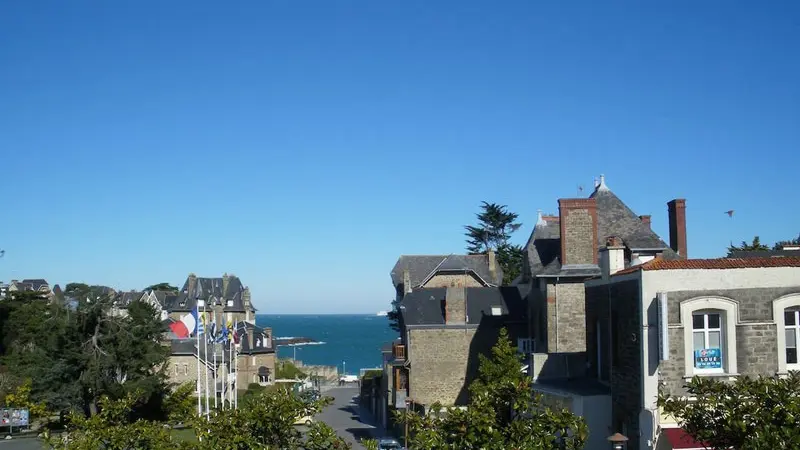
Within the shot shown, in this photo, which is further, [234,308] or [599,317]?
[234,308]

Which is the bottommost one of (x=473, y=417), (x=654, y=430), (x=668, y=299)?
(x=654, y=430)

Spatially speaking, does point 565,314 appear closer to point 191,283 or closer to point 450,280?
point 450,280

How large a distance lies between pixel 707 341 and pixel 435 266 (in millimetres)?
41631

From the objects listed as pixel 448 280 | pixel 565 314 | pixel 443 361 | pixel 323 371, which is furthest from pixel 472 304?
pixel 323 371

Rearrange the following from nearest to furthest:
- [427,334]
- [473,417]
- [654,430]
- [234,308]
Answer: [473,417] < [654,430] < [427,334] < [234,308]

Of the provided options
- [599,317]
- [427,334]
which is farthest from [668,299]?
[427,334]

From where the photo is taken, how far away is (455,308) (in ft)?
148

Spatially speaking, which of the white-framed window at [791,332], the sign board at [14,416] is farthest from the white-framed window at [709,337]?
the sign board at [14,416]

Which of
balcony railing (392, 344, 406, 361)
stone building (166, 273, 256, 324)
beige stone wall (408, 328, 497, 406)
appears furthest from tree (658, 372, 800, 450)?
stone building (166, 273, 256, 324)

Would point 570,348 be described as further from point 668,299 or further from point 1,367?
point 1,367

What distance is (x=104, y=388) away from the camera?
1987 inches

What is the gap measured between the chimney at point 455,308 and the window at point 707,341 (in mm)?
23933

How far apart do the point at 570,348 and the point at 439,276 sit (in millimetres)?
19745

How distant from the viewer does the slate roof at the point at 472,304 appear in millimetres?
45375
